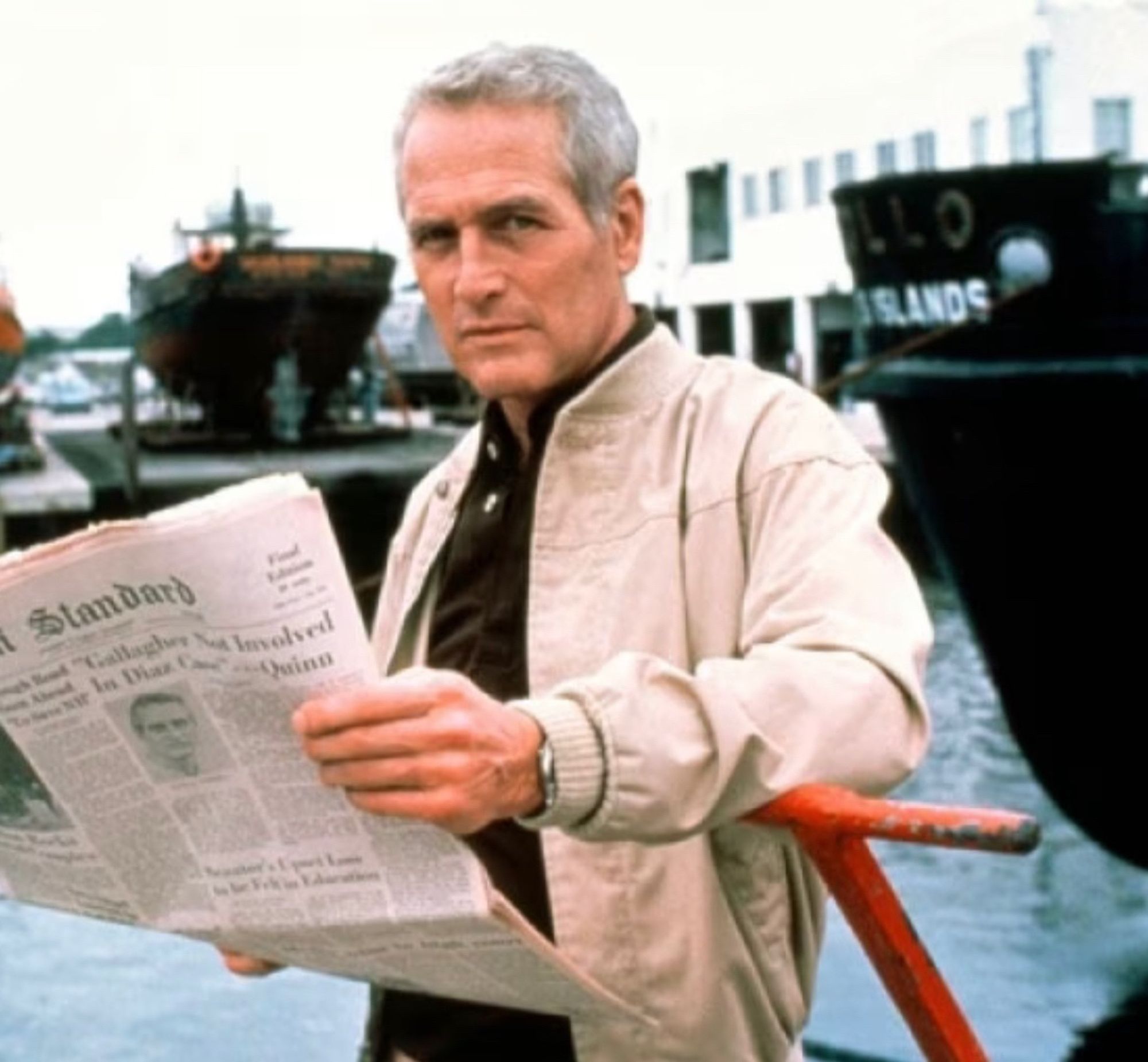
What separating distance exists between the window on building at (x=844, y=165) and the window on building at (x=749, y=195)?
3.74 metres

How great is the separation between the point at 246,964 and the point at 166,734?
19.7 inches

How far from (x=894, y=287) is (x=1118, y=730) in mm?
1798

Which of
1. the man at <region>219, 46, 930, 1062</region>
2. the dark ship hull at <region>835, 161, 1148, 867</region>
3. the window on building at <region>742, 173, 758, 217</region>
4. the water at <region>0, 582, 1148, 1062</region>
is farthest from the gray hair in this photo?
the window on building at <region>742, 173, 758, 217</region>

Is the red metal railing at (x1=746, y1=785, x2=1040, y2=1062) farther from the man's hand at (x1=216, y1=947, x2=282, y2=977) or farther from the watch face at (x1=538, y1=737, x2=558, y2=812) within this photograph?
the man's hand at (x1=216, y1=947, x2=282, y2=977)

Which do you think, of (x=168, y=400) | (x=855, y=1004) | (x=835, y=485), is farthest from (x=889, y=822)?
(x=168, y=400)

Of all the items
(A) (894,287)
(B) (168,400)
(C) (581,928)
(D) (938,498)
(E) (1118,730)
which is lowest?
(B) (168,400)

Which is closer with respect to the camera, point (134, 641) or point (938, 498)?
point (134, 641)

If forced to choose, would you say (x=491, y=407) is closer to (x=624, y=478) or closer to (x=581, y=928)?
(x=624, y=478)

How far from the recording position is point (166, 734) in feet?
4.61

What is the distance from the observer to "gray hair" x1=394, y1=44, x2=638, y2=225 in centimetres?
166

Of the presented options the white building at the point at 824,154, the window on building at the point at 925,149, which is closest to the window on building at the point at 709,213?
the white building at the point at 824,154

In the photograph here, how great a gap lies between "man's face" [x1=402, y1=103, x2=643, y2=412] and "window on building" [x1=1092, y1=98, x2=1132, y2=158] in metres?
29.4

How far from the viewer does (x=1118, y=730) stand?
6379 mm

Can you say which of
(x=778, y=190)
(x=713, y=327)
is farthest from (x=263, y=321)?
(x=713, y=327)
